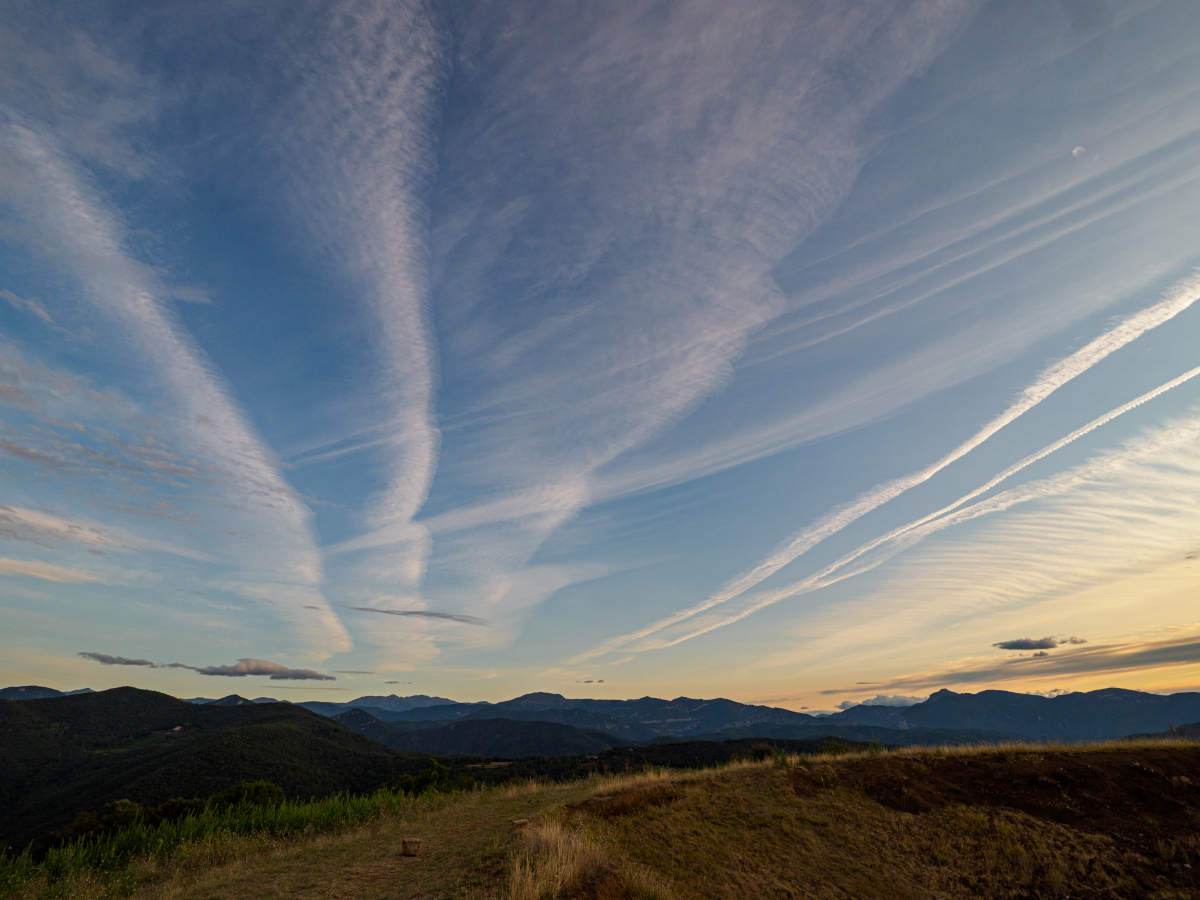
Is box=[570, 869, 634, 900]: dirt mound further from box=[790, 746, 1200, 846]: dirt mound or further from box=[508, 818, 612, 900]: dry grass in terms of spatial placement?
box=[790, 746, 1200, 846]: dirt mound

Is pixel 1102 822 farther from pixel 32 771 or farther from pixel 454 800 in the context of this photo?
pixel 32 771

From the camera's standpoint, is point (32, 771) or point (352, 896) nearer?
point (352, 896)

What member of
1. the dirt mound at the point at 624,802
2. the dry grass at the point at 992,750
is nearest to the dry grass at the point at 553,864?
the dirt mound at the point at 624,802

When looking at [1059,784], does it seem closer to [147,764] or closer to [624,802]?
[624,802]

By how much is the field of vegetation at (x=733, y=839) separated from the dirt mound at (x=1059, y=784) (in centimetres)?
7

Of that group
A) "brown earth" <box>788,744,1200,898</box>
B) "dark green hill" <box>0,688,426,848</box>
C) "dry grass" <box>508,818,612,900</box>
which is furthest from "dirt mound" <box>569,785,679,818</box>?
"dark green hill" <box>0,688,426,848</box>

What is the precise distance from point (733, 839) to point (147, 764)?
567ft

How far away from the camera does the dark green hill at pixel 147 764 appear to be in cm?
11400

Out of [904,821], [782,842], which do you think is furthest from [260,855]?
[904,821]

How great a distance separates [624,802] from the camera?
1731cm

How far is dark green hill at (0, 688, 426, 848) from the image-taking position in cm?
11400

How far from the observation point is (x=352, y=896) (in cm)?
1091

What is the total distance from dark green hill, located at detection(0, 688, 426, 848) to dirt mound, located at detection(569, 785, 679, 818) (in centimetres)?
9008

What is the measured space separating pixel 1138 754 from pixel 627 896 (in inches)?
966
